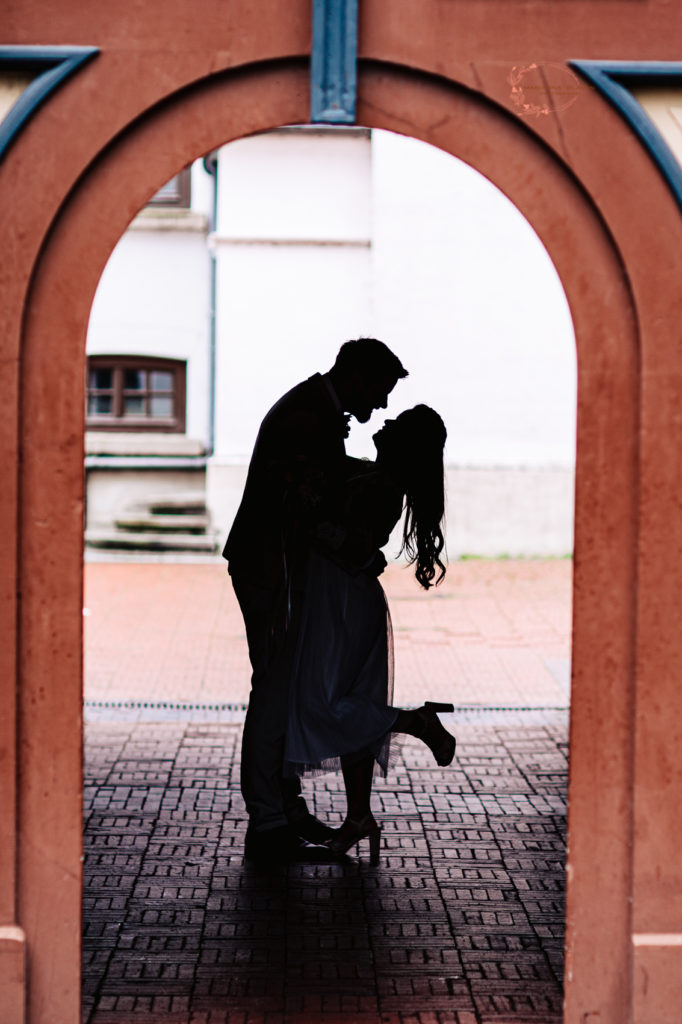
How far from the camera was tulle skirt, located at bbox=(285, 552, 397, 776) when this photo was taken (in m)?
4.75

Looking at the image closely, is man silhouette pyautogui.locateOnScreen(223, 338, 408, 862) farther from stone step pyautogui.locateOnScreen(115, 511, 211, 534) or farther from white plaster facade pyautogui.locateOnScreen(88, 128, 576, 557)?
stone step pyautogui.locateOnScreen(115, 511, 211, 534)

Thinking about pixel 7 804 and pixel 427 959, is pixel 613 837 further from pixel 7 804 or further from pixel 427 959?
pixel 7 804

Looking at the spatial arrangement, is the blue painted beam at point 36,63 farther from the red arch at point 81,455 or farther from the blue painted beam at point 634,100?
the blue painted beam at point 634,100

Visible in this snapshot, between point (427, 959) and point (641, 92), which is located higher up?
point (641, 92)

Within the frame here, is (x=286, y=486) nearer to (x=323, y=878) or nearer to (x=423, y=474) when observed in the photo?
(x=423, y=474)

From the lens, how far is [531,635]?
10.3 metres

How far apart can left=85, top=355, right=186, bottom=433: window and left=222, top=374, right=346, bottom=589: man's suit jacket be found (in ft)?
37.8

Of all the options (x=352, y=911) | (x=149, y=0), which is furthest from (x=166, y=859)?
(x=149, y=0)

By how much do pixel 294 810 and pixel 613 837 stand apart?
6.03ft

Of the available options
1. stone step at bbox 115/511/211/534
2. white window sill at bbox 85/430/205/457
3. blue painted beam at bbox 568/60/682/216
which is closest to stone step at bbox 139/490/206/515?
stone step at bbox 115/511/211/534

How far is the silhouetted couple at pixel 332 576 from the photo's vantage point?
4684mm

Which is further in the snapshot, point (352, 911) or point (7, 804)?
point (352, 911)

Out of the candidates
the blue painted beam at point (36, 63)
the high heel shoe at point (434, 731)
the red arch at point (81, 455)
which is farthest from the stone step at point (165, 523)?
the blue painted beam at point (36, 63)

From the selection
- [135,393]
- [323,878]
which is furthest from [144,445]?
[323,878]
